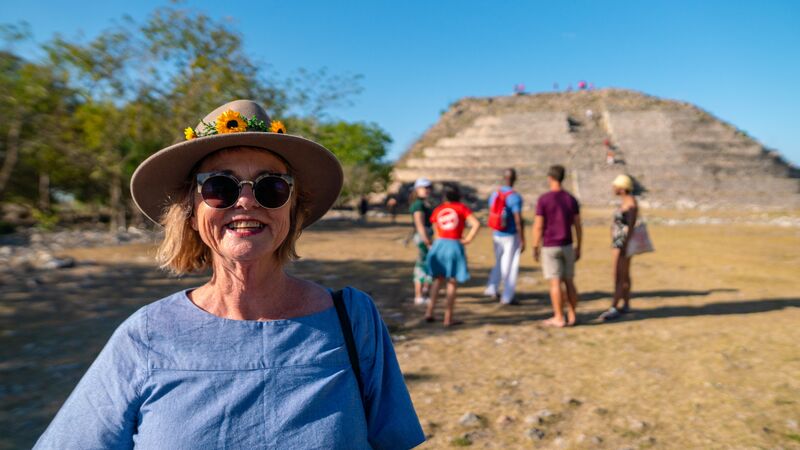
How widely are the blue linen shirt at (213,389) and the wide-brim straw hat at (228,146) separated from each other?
18.3 inches

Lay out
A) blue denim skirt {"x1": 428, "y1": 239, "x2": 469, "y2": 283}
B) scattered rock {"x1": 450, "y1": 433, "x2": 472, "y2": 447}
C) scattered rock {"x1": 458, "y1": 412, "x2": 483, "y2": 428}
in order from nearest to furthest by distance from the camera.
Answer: scattered rock {"x1": 450, "y1": 433, "x2": 472, "y2": 447} → scattered rock {"x1": 458, "y1": 412, "x2": 483, "y2": 428} → blue denim skirt {"x1": 428, "y1": 239, "x2": 469, "y2": 283}

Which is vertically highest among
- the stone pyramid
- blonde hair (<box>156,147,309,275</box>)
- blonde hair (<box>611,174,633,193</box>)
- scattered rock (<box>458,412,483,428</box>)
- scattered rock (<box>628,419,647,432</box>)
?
the stone pyramid

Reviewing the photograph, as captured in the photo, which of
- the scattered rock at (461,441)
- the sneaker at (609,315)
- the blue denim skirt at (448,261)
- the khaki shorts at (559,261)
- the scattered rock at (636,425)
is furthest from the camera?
the sneaker at (609,315)

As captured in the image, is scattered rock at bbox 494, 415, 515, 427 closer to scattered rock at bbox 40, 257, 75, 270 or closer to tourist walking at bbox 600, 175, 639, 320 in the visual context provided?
tourist walking at bbox 600, 175, 639, 320

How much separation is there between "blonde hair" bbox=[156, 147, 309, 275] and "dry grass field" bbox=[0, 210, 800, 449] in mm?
2153

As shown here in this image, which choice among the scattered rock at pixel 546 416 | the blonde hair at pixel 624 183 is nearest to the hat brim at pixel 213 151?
the scattered rock at pixel 546 416

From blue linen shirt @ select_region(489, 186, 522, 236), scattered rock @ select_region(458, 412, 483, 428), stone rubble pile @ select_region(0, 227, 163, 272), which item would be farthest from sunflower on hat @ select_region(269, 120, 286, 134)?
stone rubble pile @ select_region(0, 227, 163, 272)

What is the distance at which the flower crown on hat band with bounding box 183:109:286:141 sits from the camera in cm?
162

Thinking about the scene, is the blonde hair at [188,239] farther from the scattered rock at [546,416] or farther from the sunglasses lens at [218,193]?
the scattered rock at [546,416]

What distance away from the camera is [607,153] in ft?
163

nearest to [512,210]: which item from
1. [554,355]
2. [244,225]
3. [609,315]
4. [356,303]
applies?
[609,315]

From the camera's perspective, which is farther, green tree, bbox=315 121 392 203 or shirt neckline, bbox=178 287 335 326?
green tree, bbox=315 121 392 203

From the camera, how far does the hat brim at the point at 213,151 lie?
5.32 ft

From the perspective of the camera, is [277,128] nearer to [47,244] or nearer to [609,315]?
[609,315]
